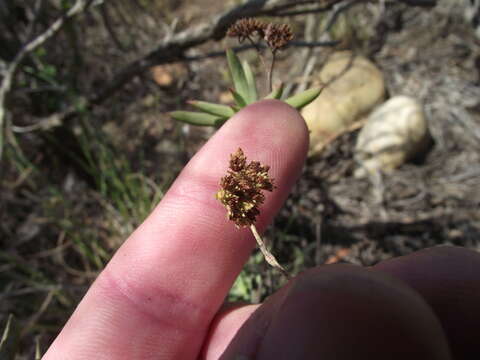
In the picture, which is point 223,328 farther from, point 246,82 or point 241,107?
point 246,82

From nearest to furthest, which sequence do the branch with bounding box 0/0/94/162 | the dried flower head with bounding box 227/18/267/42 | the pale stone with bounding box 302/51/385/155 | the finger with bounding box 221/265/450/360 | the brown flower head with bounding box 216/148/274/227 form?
the finger with bounding box 221/265/450/360 → the brown flower head with bounding box 216/148/274/227 → the dried flower head with bounding box 227/18/267/42 → the branch with bounding box 0/0/94/162 → the pale stone with bounding box 302/51/385/155

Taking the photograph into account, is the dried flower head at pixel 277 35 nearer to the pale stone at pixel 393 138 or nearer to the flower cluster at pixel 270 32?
the flower cluster at pixel 270 32

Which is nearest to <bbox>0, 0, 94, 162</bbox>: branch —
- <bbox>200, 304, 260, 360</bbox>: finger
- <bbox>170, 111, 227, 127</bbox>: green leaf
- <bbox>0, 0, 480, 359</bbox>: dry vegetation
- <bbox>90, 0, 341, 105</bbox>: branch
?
<bbox>0, 0, 480, 359</bbox>: dry vegetation

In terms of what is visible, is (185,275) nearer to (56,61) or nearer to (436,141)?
(436,141)

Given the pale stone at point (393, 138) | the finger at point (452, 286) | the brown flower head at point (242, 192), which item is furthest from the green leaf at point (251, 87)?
the pale stone at point (393, 138)

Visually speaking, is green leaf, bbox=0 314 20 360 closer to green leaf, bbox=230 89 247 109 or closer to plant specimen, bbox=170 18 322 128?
plant specimen, bbox=170 18 322 128

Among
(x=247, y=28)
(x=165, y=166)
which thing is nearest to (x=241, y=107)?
(x=247, y=28)
